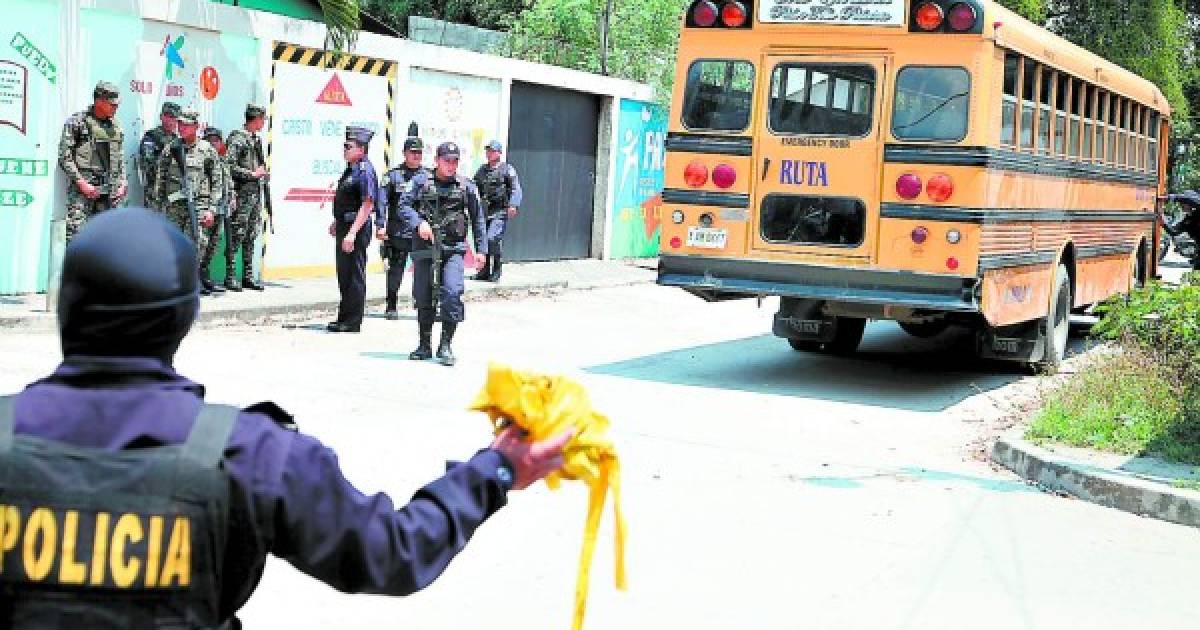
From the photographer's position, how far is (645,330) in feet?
52.6

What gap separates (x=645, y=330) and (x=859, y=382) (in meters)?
3.38

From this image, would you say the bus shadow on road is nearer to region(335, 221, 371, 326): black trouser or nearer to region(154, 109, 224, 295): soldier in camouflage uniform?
region(335, 221, 371, 326): black trouser

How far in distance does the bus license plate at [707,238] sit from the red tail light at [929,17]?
7.22 ft

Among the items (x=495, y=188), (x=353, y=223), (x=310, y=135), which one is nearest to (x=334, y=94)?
(x=310, y=135)

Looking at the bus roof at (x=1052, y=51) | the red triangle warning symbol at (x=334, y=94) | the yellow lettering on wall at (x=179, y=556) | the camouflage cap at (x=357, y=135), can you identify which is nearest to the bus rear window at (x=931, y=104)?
the bus roof at (x=1052, y=51)

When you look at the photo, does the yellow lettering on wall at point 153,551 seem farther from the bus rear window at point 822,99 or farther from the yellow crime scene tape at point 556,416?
the bus rear window at point 822,99

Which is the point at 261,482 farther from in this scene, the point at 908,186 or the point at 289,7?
the point at 289,7

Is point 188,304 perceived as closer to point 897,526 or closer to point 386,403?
point 897,526

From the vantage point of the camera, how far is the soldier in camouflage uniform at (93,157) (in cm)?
1320

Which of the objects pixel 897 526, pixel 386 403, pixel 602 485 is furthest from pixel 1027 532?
pixel 602 485

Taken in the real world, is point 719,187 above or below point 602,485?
above

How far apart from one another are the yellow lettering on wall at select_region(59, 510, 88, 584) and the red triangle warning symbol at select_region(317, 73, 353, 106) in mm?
15096

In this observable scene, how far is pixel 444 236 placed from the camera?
41.1 ft

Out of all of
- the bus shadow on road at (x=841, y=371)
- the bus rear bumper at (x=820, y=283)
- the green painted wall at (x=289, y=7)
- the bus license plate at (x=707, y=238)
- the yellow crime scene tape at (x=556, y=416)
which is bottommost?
the bus shadow on road at (x=841, y=371)
